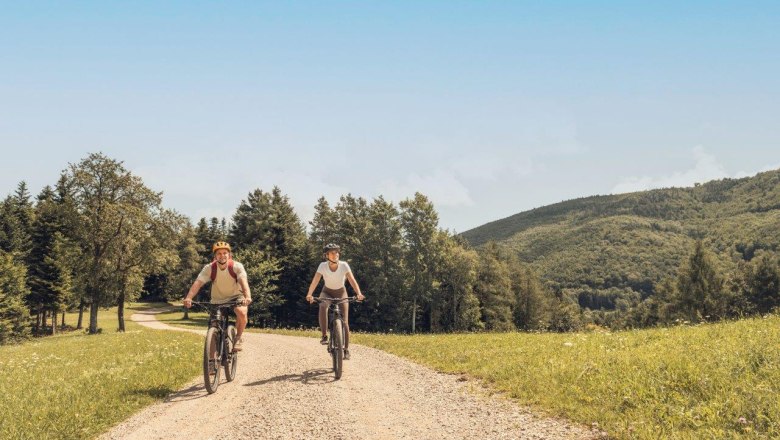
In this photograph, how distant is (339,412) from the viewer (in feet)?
28.0

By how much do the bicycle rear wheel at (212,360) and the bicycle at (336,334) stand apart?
2557mm

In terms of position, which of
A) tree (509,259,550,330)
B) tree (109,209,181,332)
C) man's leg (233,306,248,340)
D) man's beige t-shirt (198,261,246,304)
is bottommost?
tree (509,259,550,330)

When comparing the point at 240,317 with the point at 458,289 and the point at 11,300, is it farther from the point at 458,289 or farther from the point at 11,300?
the point at 458,289

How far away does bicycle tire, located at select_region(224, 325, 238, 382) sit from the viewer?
11.3 m

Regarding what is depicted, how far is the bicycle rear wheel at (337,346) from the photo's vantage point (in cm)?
1156

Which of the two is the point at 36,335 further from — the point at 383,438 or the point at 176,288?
the point at 383,438

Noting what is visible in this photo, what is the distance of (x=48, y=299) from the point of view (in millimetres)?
59312

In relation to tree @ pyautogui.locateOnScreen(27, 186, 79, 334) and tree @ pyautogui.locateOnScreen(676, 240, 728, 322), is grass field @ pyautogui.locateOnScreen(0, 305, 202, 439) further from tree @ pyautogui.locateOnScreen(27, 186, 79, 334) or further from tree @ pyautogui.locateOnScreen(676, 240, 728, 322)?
tree @ pyautogui.locateOnScreen(676, 240, 728, 322)

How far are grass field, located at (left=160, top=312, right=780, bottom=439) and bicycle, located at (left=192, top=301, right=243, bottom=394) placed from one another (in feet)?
18.5

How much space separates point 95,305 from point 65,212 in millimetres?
9153

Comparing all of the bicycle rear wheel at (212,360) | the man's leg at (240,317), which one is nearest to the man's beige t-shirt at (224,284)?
the man's leg at (240,317)

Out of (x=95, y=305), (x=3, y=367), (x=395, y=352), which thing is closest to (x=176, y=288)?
(x=95, y=305)

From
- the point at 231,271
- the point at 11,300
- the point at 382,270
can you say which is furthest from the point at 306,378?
the point at 11,300

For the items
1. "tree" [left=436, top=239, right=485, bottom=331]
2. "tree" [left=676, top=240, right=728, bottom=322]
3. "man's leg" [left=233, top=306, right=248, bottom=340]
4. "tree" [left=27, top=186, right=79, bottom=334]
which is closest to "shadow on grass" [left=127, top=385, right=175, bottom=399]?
"man's leg" [left=233, top=306, right=248, bottom=340]
